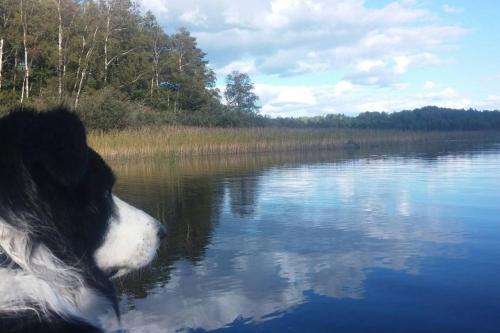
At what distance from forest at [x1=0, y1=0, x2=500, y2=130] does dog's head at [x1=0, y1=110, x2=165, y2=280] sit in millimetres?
17966

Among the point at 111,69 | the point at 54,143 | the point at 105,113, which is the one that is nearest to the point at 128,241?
the point at 54,143

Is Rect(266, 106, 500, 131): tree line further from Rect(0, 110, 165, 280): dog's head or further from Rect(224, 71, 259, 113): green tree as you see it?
Rect(0, 110, 165, 280): dog's head

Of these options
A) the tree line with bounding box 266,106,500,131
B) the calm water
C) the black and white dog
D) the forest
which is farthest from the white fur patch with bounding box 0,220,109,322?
the tree line with bounding box 266,106,500,131

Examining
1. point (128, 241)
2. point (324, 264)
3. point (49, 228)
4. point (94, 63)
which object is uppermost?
point (94, 63)

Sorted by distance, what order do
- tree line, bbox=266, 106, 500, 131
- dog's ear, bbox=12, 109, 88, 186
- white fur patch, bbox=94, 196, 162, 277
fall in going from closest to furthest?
dog's ear, bbox=12, 109, 88, 186 → white fur patch, bbox=94, 196, 162, 277 → tree line, bbox=266, 106, 500, 131

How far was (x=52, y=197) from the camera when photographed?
2.18m

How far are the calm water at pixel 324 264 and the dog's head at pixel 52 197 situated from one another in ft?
5.58

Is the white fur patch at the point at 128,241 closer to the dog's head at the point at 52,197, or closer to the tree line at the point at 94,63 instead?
the dog's head at the point at 52,197

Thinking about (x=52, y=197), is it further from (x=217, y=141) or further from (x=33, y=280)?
(x=217, y=141)

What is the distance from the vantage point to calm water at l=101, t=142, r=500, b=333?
4121 mm

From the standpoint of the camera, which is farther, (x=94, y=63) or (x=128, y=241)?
(x=94, y=63)

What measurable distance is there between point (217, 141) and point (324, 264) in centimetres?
2334

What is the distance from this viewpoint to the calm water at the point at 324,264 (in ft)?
13.5

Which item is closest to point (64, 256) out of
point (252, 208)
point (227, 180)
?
point (252, 208)
